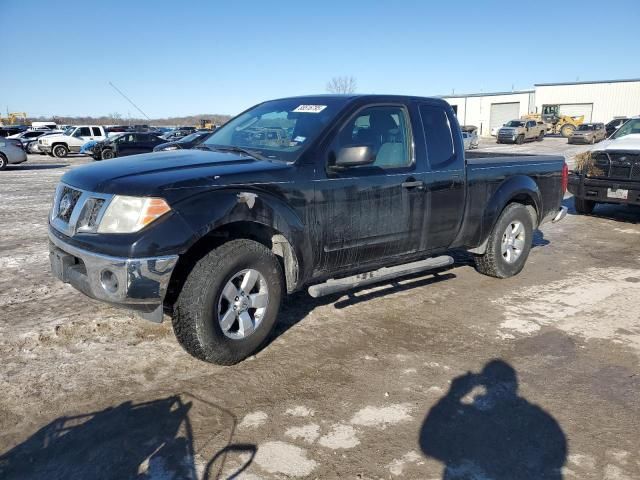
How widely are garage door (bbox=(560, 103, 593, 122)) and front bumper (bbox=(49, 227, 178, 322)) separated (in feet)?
220

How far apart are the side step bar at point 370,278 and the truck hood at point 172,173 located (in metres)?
0.94

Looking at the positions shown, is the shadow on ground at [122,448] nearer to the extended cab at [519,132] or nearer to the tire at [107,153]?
the tire at [107,153]

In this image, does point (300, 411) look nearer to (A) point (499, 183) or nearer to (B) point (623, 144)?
(A) point (499, 183)

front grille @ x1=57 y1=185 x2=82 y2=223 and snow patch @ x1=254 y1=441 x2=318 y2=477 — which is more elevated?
front grille @ x1=57 y1=185 x2=82 y2=223

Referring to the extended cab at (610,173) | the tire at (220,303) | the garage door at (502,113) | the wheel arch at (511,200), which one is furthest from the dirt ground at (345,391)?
the garage door at (502,113)

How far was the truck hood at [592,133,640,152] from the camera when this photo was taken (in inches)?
352

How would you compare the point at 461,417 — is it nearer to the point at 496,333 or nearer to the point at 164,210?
the point at 496,333

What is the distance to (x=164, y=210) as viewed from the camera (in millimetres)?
3344

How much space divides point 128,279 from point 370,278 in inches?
80.8

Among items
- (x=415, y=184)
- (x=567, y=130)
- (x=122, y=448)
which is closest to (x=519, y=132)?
(x=567, y=130)

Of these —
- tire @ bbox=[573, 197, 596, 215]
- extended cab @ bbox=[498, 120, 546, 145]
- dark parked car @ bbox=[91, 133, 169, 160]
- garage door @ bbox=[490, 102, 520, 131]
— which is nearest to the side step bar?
tire @ bbox=[573, 197, 596, 215]

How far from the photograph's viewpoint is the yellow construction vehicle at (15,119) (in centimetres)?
7731

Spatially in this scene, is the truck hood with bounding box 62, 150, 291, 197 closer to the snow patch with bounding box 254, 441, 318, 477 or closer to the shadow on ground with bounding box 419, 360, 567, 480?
the snow patch with bounding box 254, 441, 318, 477

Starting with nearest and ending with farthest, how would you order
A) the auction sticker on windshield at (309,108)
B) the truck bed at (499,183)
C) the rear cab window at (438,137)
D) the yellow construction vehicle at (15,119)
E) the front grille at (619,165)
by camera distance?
the auction sticker on windshield at (309,108)
the rear cab window at (438,137)
the truck bed at (499,183)
the front grille at (619,165)
the yellow construction vehicle at (15,119)
